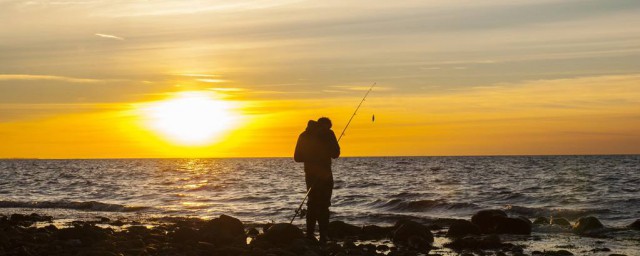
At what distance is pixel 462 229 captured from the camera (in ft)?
58.2

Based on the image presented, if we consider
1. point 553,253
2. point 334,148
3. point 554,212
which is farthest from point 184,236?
point 554,212

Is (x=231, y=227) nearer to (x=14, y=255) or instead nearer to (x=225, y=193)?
(x=14, y=255)

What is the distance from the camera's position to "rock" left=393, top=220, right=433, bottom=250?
15719 millimetres

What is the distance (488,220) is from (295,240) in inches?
251

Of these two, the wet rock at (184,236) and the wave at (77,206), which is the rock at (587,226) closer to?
the wet rock at (184,236)

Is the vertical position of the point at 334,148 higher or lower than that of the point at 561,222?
higher

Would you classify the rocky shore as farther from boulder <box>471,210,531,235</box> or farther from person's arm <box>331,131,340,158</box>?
person's arm <box>331,131,340,158</box>

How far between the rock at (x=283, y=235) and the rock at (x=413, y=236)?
2332 millimetres

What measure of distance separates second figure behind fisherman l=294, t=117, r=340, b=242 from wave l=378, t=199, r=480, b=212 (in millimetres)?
13556

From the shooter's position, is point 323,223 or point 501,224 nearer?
point 323,223

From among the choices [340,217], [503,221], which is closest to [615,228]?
[503,221]

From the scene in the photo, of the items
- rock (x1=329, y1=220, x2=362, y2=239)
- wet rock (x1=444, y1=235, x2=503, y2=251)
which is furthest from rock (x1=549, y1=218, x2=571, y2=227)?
rock (x1=329, y1=220, x2=362, y2=239)

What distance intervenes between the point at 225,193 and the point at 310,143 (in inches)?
967

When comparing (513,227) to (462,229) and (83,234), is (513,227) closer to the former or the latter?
(462,229)
